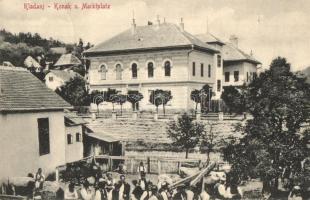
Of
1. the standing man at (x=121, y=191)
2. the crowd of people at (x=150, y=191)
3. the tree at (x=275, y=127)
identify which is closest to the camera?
the tree at (x=275, y=127)

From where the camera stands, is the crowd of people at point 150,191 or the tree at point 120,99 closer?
the crowd of people at point 150,191

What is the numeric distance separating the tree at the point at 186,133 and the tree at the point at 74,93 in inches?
141

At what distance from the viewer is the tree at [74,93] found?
45.6ft

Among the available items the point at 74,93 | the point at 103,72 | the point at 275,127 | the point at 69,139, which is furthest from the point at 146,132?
the point at 275,127

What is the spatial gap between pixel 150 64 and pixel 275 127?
39.2ft

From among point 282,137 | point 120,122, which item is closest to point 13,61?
point 120,122

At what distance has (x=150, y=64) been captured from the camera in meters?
18.9

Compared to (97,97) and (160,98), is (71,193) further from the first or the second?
(160,98)

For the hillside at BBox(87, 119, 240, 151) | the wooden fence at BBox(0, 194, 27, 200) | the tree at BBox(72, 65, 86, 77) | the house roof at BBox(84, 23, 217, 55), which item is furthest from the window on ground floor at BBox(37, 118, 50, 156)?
the tree at BBox(72, 65, 86, 77)

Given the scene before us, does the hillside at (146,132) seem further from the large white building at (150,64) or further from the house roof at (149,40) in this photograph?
the house roof at (149,40)

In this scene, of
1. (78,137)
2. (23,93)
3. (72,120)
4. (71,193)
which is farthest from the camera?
(78,137)

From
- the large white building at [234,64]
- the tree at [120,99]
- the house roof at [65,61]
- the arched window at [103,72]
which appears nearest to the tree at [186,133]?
the tree at [120,99]

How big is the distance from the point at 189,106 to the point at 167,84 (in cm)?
167

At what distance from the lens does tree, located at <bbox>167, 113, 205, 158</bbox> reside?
1313cm
